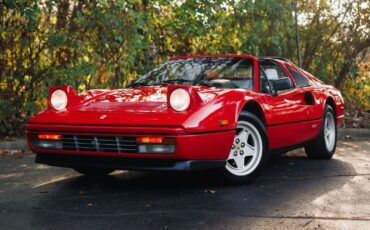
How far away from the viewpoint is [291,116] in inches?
214

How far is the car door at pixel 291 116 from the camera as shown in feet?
16.8

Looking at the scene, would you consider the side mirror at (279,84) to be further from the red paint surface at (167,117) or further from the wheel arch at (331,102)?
the wheel arch at (331,102)

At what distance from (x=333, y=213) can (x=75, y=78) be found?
5377 millimetres

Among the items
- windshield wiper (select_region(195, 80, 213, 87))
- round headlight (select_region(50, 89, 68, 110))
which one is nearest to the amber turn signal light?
round headlight (select_region(50, 89, 68, 110))

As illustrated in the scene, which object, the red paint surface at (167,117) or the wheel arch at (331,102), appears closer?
the red paint surface at (167,117)

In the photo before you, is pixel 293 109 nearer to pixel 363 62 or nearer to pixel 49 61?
pixel 49 61

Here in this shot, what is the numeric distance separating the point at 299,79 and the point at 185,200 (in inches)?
102

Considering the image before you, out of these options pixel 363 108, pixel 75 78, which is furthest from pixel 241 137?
pixel 363 108

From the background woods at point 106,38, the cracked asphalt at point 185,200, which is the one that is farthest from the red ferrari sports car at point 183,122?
the background woods at point 106,38

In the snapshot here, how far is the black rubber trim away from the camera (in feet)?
13.6

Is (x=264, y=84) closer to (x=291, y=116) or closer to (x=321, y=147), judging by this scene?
(x=291, y=116)

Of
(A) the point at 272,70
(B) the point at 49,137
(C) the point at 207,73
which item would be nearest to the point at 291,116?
(A) the point at 272,70

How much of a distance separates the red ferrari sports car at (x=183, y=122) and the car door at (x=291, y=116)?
10mm

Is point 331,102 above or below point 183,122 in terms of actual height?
below
